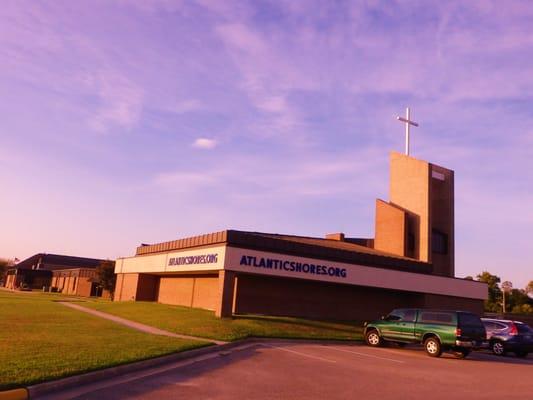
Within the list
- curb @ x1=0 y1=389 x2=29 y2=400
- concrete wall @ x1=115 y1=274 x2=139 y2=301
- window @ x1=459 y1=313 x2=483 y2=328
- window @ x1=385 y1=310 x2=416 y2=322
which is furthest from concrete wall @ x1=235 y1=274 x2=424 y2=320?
curb @ x1=0 y1=389 x2=29 y2=400

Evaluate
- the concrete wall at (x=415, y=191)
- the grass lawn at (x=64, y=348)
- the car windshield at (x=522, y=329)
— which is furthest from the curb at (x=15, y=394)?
the concrete wall at (x=415, y=191)

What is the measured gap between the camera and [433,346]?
19.3 meters

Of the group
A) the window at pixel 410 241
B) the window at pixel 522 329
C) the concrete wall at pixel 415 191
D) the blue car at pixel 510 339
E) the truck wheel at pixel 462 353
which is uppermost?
the concrete wall at pixel 415 191

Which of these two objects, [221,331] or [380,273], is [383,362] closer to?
[221,331]

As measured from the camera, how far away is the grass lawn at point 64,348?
10406 millimetres

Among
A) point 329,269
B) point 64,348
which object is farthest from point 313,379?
point 329,269

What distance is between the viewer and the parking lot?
33.4 feet

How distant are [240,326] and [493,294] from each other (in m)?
59.6

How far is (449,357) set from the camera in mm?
19250

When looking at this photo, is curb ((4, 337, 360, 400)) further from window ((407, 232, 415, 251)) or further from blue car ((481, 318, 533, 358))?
window ((407, 232, 415, 251))

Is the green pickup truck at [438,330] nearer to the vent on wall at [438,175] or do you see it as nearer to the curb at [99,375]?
the curb at [99,375]

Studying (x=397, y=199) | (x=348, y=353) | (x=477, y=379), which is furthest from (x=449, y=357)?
(x=397, y=199)

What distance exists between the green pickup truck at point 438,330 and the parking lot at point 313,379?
119 cm

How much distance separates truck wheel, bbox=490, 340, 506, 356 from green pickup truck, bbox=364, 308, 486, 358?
11.4ft
